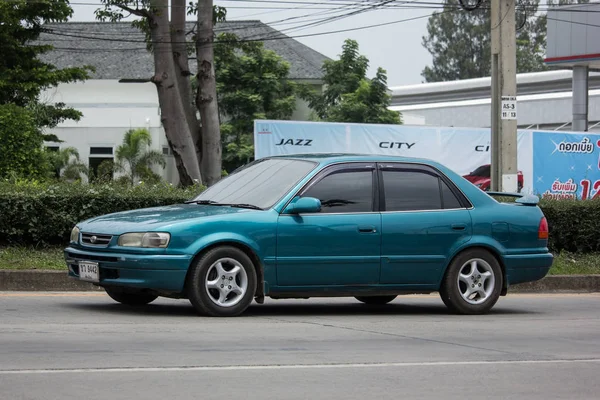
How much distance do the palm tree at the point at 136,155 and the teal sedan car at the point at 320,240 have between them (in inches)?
→ 1439

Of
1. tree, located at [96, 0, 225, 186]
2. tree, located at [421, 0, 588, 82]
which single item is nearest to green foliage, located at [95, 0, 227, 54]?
tree, located at [96, 0, 225, 186]

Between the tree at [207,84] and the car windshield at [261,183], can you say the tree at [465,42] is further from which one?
the car windshield at [261,183]

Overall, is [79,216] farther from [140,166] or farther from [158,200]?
[140,166]

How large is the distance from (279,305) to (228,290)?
1767mm

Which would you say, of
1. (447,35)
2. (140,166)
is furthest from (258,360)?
(447,35)

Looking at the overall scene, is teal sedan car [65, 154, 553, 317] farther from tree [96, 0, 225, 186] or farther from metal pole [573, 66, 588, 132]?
metal pole [573, 66, 588, 132]

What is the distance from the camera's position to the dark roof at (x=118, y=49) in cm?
4984

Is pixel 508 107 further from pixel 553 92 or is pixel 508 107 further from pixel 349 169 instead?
pixel 553 92

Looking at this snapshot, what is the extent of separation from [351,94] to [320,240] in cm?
3533

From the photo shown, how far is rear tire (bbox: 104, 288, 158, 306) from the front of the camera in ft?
34.0

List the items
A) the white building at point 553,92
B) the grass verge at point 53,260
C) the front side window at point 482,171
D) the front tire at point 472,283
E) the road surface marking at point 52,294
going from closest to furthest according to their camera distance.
→ the front tire at point 472,283 < the road surface marking at point 52,294 < the grass verge at point 53,260 < the front side window at point 482,171 < the white building at point 553,92

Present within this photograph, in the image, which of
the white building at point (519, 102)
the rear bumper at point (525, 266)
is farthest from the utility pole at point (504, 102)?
the white building at point (519, 102)

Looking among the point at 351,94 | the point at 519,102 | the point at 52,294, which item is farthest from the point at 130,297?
the point at 519,102

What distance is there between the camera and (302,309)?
11.0m
